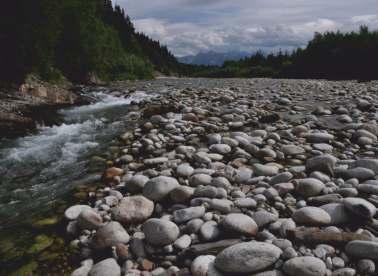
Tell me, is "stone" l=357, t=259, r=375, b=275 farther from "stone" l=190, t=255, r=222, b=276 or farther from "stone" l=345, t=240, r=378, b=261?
"stone" l=190, t=255, r=222, b=276

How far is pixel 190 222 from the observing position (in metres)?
3.51

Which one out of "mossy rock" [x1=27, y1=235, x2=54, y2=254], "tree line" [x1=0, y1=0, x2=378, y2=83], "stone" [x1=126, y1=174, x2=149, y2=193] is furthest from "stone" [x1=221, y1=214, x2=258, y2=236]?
"tree line" [x1=0, y1=0, x2=378, y2=83]

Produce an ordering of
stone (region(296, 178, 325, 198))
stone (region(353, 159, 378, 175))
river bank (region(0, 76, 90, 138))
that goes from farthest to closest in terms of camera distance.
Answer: river bank (region(0, 76, 90, 138)) → stone (region(353, 159, 378, 175)) → stone (region(296, 178, 325, 198))

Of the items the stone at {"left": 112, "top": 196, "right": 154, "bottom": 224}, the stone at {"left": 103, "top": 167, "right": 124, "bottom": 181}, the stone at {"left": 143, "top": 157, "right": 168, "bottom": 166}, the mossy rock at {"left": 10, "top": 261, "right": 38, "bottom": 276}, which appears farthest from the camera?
the stone at {"left": 143, "top": 157, "right": 168, "bottom": 166}

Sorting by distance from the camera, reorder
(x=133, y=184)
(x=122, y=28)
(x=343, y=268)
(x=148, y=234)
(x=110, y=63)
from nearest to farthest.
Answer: (x=343, y=268), (x=148, y=234), (x=133, y=184), (x=110, y=63), (x=122, y=28)

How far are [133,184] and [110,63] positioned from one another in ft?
129

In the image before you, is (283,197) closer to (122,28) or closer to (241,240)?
(241,240)

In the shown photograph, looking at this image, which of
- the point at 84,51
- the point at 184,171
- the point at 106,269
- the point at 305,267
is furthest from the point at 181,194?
the point at 84,51

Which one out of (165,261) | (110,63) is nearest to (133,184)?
(165,261)

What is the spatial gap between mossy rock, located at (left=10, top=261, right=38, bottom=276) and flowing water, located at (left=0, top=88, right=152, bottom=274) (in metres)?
0.45

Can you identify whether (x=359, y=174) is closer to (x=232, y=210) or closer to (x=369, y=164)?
(x=369, y=164)

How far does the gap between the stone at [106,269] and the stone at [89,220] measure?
2.25 ft

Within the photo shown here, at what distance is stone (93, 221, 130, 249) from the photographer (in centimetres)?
331

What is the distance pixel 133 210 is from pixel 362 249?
7.08 feet
